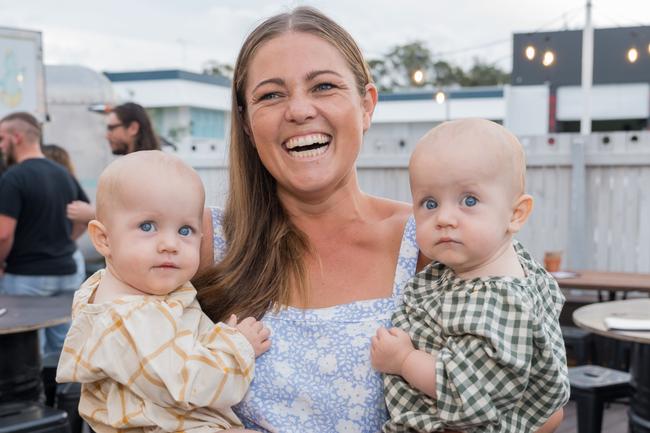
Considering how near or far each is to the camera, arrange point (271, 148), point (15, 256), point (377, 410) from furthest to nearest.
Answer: point (15, 256)
point (271, 148)
point (377, 410)

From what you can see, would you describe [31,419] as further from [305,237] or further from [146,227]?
[146,227]

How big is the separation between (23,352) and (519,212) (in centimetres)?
298

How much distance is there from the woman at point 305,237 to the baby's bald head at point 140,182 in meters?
0.29

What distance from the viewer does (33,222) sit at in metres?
4.76

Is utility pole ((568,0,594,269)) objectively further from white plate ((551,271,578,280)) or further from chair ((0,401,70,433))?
chair ((0,401,70,433))

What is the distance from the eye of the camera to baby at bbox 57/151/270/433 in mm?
1450

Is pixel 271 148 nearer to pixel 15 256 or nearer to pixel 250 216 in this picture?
pixel 250 216

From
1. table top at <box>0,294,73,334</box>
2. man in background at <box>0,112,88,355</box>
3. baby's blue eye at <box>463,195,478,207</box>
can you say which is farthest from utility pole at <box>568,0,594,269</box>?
baby's blue eye at <box>463,195,478,207</box>

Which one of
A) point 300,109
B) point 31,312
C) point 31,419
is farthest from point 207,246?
point 31,312

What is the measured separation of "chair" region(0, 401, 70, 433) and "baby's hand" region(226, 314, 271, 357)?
6.32 feet

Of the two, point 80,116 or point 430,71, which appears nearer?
point 80,116

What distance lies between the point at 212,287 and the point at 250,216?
0.25 metres

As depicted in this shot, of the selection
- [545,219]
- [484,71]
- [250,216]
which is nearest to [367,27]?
[484,71]

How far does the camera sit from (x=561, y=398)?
1612 mm
